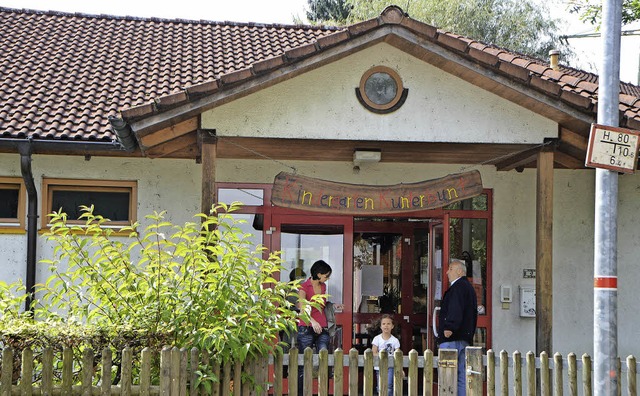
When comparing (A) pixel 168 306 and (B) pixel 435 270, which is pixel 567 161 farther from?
(A) pixel 168 306

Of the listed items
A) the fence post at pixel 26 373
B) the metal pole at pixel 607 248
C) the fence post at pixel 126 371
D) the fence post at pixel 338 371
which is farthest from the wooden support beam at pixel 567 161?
the fence post at pixel 26 373

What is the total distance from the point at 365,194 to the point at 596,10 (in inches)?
475

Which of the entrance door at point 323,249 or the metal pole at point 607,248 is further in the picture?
the entrance door at point 323,249

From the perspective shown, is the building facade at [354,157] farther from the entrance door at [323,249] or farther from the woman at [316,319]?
the woman at [316,319]

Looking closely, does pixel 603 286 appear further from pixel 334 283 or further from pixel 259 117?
pixel 334 283

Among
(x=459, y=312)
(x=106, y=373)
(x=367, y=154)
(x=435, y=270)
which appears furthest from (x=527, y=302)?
(x=106, y=373)

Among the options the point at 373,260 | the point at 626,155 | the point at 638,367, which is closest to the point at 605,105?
the point at 626,155

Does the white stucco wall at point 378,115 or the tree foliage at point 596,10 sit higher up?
the tree foliage at point 596,10

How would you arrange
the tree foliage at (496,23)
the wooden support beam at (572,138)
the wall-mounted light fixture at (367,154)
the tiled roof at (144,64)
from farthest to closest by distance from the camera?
the tree foliage at (496,23), the wall-mounted light fixture at (367,154), the wooden support beam at (572,138), the tiled roof at (144,64)

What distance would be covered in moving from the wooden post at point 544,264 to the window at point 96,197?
5.01 m

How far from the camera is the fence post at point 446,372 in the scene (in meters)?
7.96

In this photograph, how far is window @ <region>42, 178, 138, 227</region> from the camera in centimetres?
1143

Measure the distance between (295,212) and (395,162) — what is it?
57.7 inches

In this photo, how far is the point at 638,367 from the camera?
8.18 m
